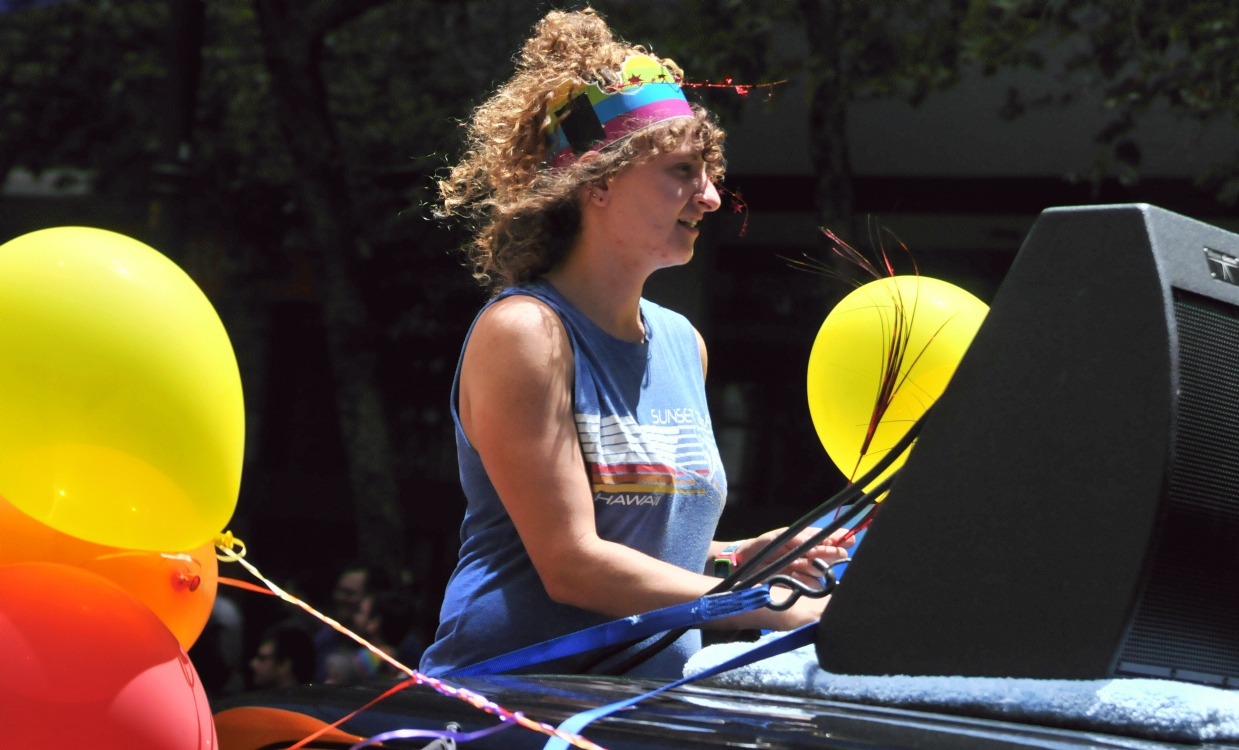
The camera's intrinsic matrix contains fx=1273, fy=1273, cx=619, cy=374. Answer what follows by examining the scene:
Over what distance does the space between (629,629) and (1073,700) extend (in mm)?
604

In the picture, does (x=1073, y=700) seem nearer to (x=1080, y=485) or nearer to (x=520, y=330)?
(x=1080, y=485)

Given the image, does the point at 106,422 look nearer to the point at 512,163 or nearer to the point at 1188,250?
the point at 512,163

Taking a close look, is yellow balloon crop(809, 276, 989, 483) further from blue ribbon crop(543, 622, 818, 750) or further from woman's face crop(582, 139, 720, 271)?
blue ribbon crop(543, 622, 818, 750)

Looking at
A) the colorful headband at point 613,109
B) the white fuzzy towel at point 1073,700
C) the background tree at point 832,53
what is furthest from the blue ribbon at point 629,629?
the background tree at point 832,53

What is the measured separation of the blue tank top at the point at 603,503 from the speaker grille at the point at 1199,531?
0.74 m

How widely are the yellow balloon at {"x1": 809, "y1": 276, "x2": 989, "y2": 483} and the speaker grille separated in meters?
0.91

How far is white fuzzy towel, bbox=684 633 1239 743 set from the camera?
1118 mm

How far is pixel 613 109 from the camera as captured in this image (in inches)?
76.6

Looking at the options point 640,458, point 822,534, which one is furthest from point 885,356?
point 822,534

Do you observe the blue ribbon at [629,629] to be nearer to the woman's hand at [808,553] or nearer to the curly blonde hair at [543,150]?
the woman's hand at [808,553]

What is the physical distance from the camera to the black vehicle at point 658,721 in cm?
111

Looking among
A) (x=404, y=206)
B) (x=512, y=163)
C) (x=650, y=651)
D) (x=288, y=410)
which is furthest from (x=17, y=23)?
(x=650, y=651)

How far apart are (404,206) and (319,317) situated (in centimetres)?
245

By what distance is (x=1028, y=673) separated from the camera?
1.19 m
